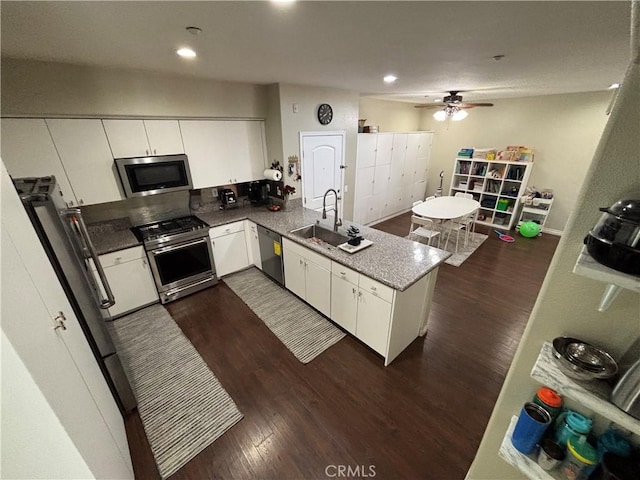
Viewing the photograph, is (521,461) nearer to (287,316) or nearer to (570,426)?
(570,426)

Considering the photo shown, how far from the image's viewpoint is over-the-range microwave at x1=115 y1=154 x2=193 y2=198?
2.71 m

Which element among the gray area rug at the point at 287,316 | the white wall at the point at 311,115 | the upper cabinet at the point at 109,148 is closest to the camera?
the upper cabinet at the point at 109,148

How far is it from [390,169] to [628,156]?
5.08 meters

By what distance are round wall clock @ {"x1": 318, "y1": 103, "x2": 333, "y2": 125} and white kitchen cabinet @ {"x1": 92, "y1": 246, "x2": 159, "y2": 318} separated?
2926 millimetres

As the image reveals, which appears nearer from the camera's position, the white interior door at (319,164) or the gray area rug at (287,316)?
the gray area rug at (287,316)

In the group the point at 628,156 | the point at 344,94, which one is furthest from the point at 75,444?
the point at 344,94

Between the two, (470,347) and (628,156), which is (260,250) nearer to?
(470,347)

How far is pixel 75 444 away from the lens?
0.95 metres

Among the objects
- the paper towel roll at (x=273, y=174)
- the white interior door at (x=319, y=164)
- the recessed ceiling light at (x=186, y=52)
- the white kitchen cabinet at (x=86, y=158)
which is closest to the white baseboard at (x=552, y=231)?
the white interior door at (x=319, y=164)

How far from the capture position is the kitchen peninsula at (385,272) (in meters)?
2.09

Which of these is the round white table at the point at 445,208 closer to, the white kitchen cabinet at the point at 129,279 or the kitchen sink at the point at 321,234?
the kitchen sink at the point at 321,234

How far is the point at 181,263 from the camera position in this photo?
314 cm

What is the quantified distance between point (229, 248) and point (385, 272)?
7.62ft

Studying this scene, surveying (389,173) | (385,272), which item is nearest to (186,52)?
(385,272)
